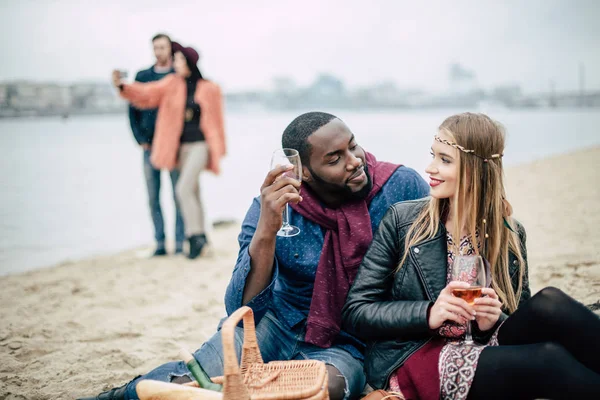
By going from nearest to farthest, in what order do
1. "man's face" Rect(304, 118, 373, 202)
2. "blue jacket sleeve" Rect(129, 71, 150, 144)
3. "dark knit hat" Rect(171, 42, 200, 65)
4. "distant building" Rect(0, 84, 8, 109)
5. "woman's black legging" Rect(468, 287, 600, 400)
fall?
"woman's black legging" Rect(468, 287, 600, 400)
"man's face" Rect(304, 118, 373, 202)
"dark knit hat" Rect(171, 42, 200, 65)
"blue jacket sleeve" Rect(129, 71, 150, 144)
"distant building" Rect(0, 84, 8, 109)

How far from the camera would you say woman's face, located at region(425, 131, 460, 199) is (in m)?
2.59

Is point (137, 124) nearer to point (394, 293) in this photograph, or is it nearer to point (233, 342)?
point (394, 293)

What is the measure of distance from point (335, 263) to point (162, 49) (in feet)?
17.0

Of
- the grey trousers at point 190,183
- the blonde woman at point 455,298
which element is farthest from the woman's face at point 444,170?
the grey trousers at point 190,183

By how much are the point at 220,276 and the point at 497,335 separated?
174 inches

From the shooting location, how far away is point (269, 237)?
2717mm

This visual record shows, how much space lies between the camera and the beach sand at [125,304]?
3.84 m

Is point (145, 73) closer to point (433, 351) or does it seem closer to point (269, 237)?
point (269, 237)

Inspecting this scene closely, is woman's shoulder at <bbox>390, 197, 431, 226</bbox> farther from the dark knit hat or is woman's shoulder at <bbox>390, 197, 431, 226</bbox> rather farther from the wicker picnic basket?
the dark knit hat

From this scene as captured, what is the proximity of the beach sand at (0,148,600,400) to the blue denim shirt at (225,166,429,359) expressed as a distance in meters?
1.37

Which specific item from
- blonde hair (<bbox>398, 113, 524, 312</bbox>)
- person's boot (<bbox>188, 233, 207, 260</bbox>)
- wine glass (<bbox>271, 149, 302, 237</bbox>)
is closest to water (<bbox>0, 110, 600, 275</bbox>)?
blonde hair (<bbox>398, 113, 524, 312</bbox>)

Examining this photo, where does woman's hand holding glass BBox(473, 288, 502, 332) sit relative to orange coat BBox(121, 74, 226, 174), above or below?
below

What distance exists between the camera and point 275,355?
2988 mm

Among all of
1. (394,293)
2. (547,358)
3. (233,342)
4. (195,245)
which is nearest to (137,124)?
(195,245)
